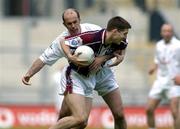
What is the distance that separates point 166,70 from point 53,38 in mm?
8984

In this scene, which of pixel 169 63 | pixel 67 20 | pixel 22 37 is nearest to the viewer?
pixel 67 20

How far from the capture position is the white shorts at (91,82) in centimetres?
1238

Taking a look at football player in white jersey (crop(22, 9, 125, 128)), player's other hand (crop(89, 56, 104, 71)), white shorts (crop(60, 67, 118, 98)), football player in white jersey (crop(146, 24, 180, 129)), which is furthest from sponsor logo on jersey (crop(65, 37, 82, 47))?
football player in white jersey (crop(146, 24, 180, 129))

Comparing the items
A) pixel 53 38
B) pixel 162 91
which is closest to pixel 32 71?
pixel 162 91

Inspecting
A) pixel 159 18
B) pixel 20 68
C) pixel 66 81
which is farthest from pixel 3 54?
pixel 66 81

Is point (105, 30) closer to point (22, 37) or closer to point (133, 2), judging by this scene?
point (22, 37)

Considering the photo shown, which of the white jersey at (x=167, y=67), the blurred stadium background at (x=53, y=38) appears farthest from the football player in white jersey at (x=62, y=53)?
the blurred stadium background at (x=53, y=38)

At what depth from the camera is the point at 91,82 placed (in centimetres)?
1245

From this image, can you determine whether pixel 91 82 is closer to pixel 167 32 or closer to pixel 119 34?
pixel 119 34

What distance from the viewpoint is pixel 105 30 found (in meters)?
12.2

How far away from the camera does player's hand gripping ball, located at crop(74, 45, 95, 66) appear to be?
39.2 ft

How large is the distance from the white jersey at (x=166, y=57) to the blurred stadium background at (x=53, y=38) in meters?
5.36

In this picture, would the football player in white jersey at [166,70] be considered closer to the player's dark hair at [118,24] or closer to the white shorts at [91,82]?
the white shorts at [91,82]

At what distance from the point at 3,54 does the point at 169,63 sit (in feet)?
25.6
